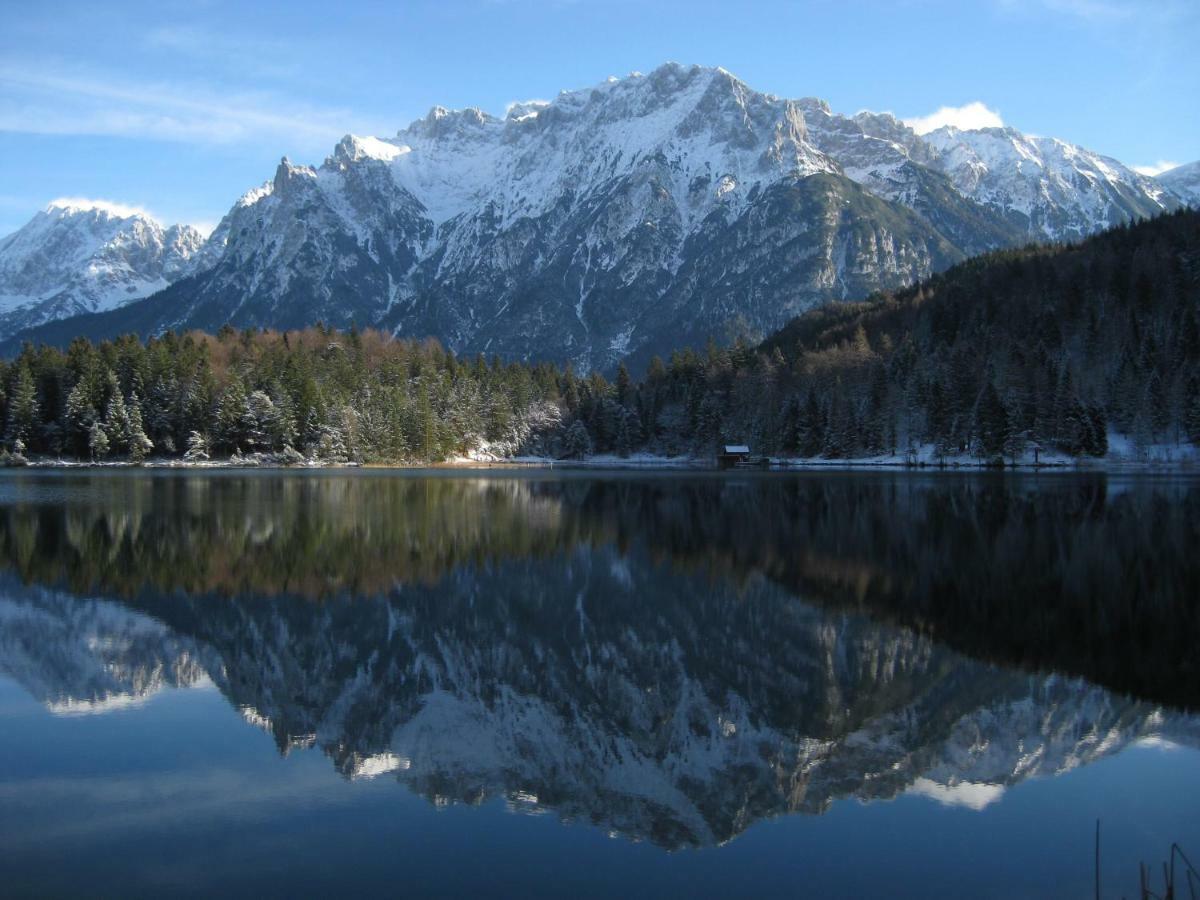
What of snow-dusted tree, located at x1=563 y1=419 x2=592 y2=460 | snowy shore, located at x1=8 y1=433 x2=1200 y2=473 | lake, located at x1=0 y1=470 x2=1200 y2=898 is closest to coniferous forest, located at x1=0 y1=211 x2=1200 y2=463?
snow-dusted tree, located at x1=563 y1=419 x2=592 y2=460

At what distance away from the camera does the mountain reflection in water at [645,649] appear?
1277 cm

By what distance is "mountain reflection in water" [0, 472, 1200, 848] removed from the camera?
503 inches

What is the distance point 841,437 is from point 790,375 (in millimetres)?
21406

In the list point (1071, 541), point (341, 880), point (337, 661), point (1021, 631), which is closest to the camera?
point (341, 880)

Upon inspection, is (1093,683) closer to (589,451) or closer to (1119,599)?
(1119,599)

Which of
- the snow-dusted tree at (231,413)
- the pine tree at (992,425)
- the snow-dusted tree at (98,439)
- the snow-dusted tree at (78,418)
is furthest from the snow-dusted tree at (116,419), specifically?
the pine tree at (992,425)

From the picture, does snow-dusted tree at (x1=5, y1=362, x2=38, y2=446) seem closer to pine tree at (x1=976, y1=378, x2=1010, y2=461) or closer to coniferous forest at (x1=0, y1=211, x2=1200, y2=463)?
coniferous forest at (x1=0, y1=211, x2=1200, y2=463)

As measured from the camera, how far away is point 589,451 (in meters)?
154

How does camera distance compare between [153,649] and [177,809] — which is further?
[153,649]

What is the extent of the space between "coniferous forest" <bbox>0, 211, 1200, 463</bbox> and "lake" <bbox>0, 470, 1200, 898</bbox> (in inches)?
3293

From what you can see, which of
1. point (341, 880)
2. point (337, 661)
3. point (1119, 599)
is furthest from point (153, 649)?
point (1119, 599)

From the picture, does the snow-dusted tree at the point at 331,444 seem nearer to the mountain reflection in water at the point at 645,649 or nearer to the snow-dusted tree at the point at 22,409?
the snow-dusted tree at the point at 22,409

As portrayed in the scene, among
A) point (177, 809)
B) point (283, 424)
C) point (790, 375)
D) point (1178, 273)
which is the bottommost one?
point (177, 809)

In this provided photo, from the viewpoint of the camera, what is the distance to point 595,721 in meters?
14.7
